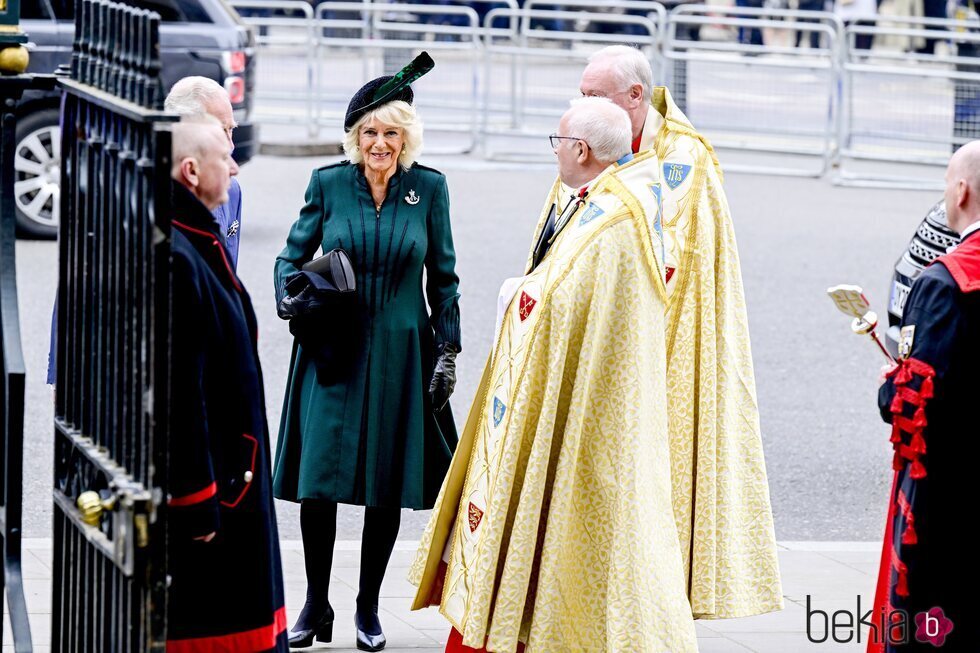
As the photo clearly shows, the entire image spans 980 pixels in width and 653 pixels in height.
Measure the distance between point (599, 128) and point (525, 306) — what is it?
1.74ft

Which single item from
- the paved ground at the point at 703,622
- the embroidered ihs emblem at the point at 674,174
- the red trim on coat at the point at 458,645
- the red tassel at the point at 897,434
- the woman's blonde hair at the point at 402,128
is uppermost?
the woman's blonde hair at the point at 402,128

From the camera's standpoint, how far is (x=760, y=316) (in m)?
9.97

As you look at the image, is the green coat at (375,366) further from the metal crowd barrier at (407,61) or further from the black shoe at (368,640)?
the metal crowd barrier at (407,61)

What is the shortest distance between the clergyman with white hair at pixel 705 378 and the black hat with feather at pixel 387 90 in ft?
1.79

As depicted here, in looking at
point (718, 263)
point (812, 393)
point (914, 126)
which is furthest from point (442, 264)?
point (914, 126)

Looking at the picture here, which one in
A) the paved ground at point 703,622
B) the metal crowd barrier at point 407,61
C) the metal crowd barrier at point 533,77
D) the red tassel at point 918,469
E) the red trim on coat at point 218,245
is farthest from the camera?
the metal crowd barrier at point 407,61

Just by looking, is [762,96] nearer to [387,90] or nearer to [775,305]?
[775,305]

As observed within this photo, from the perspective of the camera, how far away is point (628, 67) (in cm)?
498

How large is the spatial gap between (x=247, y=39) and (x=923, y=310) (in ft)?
28.4

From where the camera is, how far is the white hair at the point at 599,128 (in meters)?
4.35

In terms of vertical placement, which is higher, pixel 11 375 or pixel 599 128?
pixel 599 128

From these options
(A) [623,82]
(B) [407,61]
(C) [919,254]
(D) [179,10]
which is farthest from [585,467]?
(B) [407,61]

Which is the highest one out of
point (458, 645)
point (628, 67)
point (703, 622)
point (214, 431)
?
point (628, 67)

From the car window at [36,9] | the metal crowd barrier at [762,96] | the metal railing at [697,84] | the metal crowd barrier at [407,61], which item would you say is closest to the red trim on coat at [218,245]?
the car window at [36,9]
